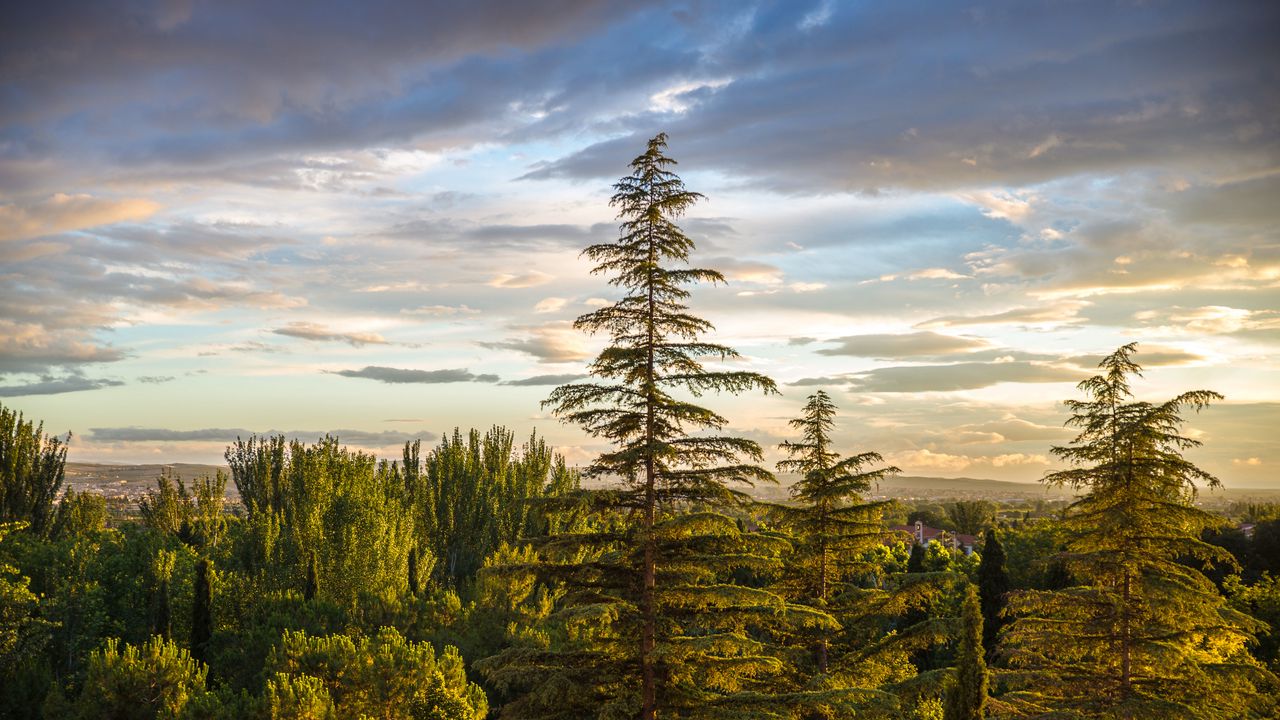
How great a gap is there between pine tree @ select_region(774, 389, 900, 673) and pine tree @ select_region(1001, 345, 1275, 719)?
4.35 m

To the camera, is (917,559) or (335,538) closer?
(335,538)

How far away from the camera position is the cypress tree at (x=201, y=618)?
3300 centimetres

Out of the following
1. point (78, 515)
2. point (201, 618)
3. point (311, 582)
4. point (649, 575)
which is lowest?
point (201, 618)

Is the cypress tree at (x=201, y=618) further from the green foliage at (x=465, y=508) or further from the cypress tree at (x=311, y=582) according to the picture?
the green foliage at (x=465, y=508)

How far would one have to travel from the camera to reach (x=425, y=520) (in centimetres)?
5581

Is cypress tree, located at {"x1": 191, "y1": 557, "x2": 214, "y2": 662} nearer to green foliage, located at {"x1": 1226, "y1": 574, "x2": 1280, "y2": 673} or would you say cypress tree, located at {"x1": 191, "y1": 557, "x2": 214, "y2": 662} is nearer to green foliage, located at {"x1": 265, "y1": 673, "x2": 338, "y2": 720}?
green foliage, located at {"x1": 265, "y1": 673, "x2": 338, "y2": 720}

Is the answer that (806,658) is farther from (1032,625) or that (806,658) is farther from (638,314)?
(638,314)

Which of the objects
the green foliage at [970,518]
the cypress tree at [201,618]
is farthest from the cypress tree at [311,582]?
the green foliage at [970,518]

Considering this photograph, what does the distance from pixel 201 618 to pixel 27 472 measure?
17.6 m

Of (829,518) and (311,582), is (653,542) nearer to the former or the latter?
(829,518)

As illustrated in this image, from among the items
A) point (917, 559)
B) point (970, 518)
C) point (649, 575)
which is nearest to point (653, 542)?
point (649, 575)

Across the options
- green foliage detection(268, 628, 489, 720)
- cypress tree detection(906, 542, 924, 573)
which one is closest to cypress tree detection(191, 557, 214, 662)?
green foliage detection(268, 628, 489, 720)

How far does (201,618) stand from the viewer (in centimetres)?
3319

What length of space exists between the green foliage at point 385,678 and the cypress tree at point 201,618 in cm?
Result: 962
